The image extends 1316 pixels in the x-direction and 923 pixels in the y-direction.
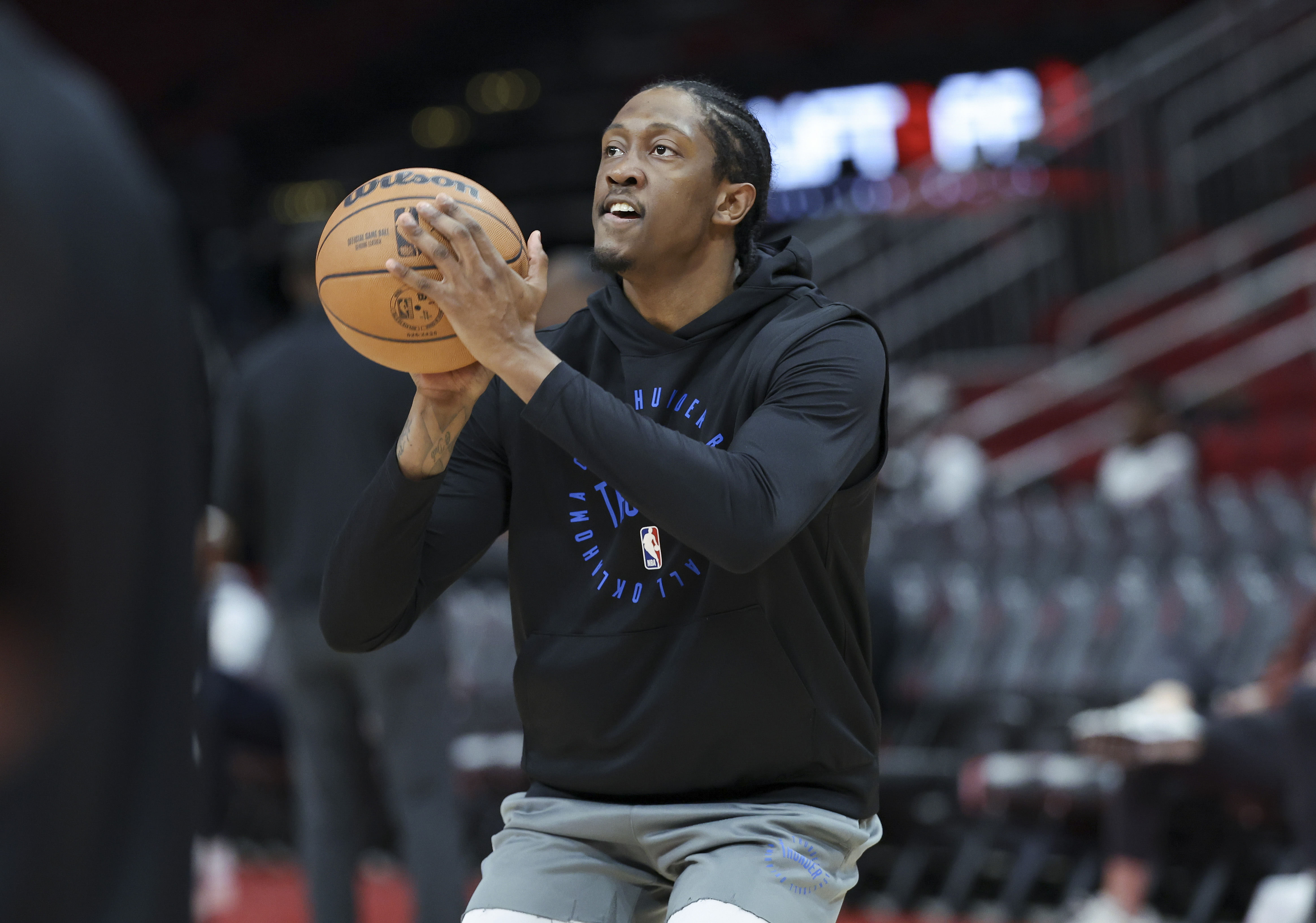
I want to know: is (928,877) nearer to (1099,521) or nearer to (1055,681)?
(1055,681)

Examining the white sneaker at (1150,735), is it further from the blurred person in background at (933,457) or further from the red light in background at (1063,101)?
the red light in background at (1063,101)

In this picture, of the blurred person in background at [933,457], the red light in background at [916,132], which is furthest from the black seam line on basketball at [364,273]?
the red light in background at [916,132]

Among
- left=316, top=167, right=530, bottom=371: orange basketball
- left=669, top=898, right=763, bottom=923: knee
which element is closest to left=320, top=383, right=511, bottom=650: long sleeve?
left=316, top=167, right=530, bottom=371: orange basketball

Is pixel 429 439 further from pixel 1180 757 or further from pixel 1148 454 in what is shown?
pixel 1148 454

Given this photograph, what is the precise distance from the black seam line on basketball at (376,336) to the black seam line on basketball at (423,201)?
0.30 ft

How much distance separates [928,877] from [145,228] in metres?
5.62

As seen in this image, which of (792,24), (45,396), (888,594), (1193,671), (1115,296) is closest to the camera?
(45,396)

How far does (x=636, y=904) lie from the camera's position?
84.4 inches

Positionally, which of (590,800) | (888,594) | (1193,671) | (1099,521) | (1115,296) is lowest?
(590,800)

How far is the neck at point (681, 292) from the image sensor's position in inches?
91.0

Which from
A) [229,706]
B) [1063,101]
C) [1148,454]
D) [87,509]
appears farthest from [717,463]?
[1063,101]

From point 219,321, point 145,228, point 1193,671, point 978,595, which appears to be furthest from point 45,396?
point 219,321

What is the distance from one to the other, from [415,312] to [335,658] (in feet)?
7.67

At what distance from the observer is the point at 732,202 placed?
230cm
